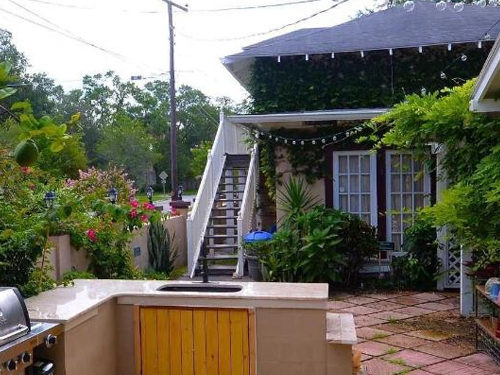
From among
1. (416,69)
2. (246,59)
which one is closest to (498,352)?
(416,69)

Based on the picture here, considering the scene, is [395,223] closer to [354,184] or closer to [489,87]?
[354,184]

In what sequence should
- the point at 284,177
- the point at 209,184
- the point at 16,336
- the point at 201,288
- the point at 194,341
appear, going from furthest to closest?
the point at 209,184 → the point at 284,177 → the point at 201,288 → the point at 194,341 → the point at 16,336

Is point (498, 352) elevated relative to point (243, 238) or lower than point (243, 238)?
lower

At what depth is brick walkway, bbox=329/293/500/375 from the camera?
4.98m

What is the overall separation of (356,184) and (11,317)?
750 centimetres

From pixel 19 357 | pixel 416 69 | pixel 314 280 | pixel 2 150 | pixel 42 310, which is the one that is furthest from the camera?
pixel 416 69

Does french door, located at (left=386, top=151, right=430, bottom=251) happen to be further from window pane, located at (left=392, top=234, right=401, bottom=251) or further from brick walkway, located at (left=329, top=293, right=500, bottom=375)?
brick walkway, located at (left=329, top=293, right=500, bottom=375)

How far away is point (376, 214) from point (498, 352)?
4656 millimetres

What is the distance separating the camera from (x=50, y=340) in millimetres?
3115

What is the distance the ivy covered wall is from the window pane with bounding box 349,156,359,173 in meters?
1.12

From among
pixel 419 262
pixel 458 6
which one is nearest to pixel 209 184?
pixel 419 262

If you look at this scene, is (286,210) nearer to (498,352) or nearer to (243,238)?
(243,238)

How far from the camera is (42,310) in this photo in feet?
11.6

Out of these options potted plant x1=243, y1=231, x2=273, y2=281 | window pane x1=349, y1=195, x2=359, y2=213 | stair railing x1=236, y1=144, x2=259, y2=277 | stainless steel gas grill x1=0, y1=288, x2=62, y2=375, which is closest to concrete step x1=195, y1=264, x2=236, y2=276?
stair railing x1=236, y1=144, x2=259, y2=277
